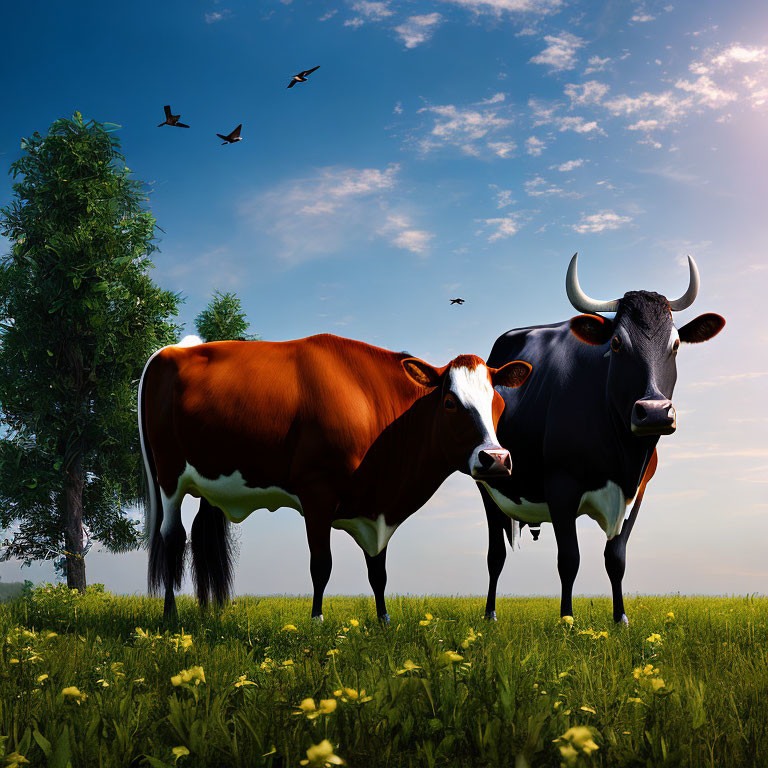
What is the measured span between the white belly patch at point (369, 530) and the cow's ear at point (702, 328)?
3627mm

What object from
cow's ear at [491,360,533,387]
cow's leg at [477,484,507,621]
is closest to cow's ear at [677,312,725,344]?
cow's ear at [491,360,533,387]

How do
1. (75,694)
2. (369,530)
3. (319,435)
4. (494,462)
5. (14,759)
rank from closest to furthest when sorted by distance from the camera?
(14,759) < (75,694) < (494,462) < (319,435) < (369,530)

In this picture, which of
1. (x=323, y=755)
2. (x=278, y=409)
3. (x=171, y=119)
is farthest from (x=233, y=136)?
(x=323, y=755)

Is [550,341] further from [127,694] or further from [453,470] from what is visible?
[127,694]

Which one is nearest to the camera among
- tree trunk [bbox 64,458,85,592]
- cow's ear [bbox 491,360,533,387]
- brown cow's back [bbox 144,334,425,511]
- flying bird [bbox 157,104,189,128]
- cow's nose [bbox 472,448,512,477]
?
cow's nose [bbox 472,448,512,477]

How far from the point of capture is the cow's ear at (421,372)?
7066 millimetres

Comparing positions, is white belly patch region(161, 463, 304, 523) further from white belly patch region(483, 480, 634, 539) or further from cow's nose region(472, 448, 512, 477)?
white belly patch region(483, 480, 634, 539)

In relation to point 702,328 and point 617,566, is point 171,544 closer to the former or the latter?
point 617,566

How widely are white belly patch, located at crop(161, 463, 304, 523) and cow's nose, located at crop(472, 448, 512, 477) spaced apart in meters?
2.01

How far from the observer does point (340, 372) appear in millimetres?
7629

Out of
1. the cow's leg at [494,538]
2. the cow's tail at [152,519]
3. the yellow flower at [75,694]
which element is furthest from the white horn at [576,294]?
the yellow flower at [75,694]

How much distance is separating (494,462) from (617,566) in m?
2.13

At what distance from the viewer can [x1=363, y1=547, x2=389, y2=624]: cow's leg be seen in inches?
293

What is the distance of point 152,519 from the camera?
8.62 metres
